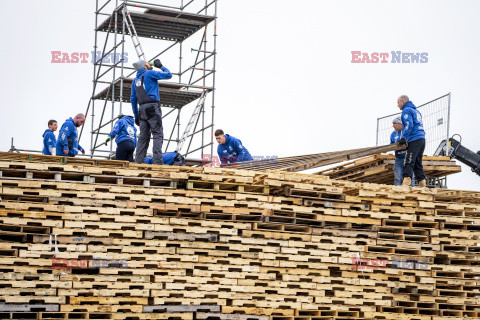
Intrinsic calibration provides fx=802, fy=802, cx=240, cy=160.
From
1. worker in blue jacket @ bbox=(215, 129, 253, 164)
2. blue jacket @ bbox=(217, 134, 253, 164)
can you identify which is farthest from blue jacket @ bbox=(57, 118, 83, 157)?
blue jacket @ bbox=(217, 134, 253, 164)

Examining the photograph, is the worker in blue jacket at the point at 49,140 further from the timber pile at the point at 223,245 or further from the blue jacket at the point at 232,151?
the timber pile at the point at 223,245

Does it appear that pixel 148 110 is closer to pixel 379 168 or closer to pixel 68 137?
pixel 68 137

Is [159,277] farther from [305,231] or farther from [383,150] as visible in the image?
[383,150]

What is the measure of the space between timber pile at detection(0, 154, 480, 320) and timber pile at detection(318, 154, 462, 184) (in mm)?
2030

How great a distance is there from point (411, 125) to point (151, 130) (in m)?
5.15

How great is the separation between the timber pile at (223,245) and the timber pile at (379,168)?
6.66 ft

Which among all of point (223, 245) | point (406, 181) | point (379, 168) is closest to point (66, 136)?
point (223, 245)

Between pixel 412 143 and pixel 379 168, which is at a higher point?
pixel 412 143

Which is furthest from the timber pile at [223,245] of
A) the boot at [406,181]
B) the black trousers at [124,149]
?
the black trousers at [124,149]

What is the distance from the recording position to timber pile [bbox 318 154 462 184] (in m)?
17.3

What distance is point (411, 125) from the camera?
1597cm

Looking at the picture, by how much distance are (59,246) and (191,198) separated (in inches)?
91.4

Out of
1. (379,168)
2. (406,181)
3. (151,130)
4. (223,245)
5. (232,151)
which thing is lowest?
(223,245)

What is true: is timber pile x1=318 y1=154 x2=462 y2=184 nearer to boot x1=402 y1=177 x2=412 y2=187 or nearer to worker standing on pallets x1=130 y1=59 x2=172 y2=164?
boot x1=402 y1=177 x2=412 y2=187
